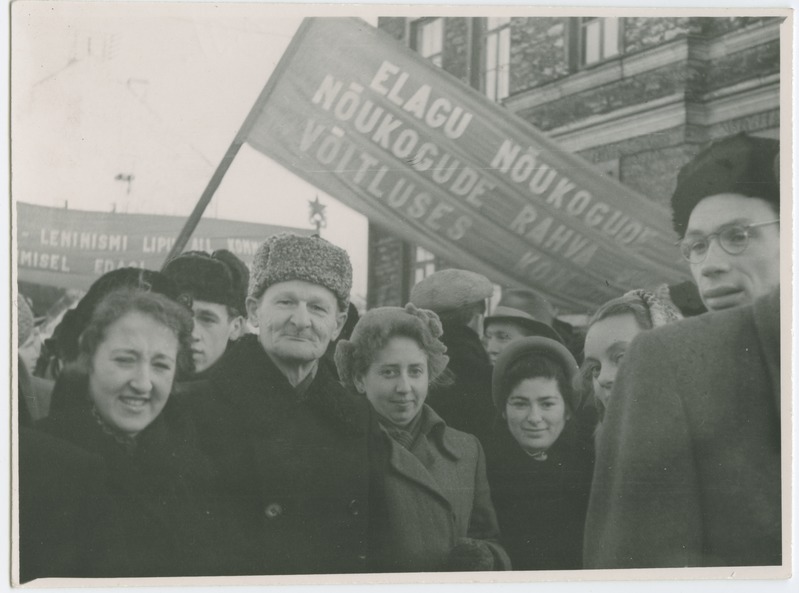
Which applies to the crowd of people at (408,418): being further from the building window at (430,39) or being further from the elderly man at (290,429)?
the building window at (430,39)

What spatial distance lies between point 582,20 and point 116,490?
9.84ft

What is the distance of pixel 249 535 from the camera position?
15.2 ft

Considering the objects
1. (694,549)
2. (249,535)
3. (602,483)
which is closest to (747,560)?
(694,549)

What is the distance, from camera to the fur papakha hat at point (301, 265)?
183 inches

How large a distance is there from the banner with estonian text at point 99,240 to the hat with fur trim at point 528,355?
113cm

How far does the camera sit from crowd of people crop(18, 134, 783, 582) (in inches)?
181

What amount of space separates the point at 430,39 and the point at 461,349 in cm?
144

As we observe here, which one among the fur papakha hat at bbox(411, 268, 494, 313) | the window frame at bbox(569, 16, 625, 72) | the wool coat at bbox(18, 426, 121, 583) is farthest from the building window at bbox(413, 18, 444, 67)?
the wool coat at bbox(18, 426, 121, 583)

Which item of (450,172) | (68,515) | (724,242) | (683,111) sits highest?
(683,111)

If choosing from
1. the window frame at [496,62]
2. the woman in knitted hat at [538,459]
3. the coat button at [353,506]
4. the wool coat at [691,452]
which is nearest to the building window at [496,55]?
the window frame at [496,62]

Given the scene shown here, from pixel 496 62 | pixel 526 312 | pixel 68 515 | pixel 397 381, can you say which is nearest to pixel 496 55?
pixel 496 62

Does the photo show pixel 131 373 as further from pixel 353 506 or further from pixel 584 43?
pixel 584 43

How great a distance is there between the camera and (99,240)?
462 cm

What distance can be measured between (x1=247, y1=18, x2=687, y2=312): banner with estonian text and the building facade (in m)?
0.09
